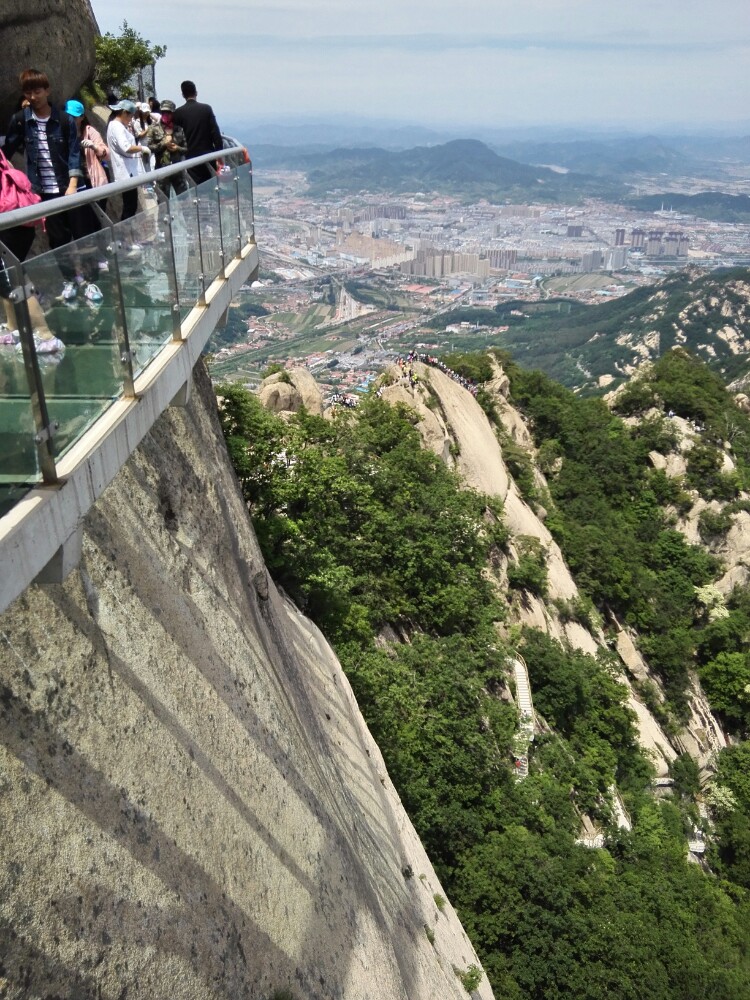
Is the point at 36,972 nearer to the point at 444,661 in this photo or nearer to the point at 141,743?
the point at 141,743

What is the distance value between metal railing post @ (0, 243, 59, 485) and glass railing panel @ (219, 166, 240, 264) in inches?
203

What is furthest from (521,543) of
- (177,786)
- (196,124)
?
(177,786)

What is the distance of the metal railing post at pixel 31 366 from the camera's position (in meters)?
3.63

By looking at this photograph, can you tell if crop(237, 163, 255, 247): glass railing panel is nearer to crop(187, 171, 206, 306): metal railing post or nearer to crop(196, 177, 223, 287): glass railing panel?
crop(196, 177, 223, 287): glass railing panel

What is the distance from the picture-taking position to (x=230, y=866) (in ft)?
21.8

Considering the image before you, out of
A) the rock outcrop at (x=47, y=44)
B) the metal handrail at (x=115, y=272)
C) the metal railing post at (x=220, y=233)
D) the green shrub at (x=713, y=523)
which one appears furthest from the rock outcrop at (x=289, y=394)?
the green shrub at (x=713, y=523)

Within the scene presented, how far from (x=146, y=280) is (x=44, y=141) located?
82.6 inches

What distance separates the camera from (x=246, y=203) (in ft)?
33.0

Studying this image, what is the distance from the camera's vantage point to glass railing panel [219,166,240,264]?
8.51m

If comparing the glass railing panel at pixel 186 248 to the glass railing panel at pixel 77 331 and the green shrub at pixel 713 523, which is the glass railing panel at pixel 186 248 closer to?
the glass railing panel at pixel 77 331

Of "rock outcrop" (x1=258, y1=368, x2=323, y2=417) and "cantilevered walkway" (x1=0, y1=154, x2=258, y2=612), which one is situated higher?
"cantilevered walkway" (x1=0, y1=154, x2=258, y2=612)

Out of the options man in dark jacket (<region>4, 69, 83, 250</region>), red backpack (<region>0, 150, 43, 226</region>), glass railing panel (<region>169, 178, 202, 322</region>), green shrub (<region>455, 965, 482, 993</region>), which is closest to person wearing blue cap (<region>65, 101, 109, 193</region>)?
man in dark jacket (<region>4, 69, 83, 250</region>)

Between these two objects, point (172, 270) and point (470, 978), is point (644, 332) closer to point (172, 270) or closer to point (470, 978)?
point (470, 978)

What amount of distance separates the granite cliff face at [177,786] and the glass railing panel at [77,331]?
146 cm
